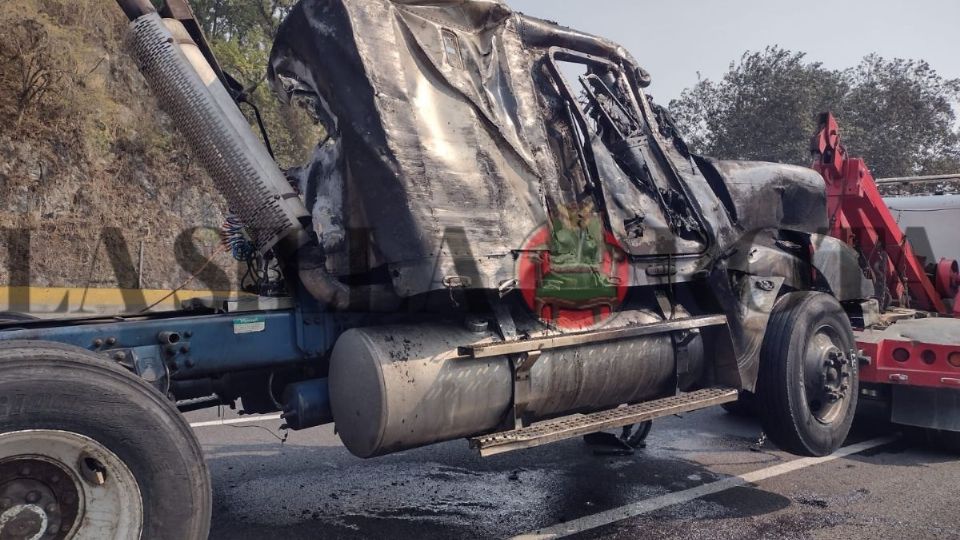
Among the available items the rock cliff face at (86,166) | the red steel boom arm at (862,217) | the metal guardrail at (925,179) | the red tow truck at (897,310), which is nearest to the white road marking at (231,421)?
the rock cliff face at (86,166)

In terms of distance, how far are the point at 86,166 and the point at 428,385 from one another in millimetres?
14654

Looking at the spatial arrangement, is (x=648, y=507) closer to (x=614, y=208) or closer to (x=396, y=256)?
(x=614, y=208)

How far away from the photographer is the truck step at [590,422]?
3.33m

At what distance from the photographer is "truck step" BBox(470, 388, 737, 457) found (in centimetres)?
333

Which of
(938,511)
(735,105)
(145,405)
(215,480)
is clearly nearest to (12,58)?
(215,480)

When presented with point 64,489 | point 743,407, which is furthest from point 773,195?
point 64,489

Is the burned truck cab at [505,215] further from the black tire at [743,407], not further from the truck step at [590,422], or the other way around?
the black tire at [743,407]

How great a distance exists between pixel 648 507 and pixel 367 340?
7.87 ft

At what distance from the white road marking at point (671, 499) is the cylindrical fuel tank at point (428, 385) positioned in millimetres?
809

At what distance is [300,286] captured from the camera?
3.64 metres

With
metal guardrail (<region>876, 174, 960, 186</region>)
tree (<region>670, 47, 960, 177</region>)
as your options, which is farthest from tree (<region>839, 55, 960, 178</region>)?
metal guardrail (<region>876, 174, 960, 186</region>)

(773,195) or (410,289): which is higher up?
(773,195)

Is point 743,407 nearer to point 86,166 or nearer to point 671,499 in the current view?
point 671,499

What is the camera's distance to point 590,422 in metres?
3.62
